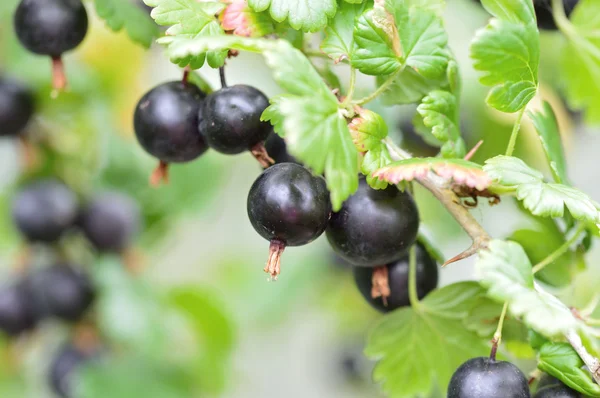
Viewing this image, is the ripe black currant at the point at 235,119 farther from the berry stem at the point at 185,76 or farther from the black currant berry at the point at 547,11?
the black currant berry at the point at 547,11

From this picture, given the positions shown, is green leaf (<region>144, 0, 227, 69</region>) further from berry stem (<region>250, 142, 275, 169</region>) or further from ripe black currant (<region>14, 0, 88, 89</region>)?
ripe black currant (<region>14, 0, 88, 89</region>)

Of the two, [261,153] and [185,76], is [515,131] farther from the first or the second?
[185,76]

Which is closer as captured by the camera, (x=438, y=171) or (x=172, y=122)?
(x=438, y=171)

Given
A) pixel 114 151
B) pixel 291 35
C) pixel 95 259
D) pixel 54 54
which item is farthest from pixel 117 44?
pixel 291 35

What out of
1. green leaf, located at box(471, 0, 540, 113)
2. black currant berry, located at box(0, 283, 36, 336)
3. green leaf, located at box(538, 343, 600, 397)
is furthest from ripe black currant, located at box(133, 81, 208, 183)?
black currant berry, located at box(0, 283, 36, 336)

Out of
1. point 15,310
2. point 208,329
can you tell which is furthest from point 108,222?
point 208,329

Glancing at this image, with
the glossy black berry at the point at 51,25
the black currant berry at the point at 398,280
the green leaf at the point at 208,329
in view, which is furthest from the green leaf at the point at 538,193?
the green leaf at the point at 208,329
